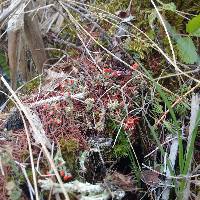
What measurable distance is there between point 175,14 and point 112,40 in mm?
297

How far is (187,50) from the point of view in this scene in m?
1.49

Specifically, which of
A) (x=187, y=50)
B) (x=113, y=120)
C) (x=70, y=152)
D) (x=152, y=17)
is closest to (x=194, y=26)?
(x=187, y=50)

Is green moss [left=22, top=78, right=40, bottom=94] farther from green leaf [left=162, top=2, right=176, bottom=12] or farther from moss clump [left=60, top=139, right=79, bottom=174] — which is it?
green leaf [left=162, top=2, right=176, bottom=12]

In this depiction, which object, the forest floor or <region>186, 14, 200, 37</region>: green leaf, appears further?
<region>186, 14, 200, 37</region>: green leaf

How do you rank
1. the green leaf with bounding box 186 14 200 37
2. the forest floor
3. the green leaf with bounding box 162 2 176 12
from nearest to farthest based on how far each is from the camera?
the forest floor, the green leaf with bounding box 186 14 200 37, the green leaf with bounding box 162 2 176 12

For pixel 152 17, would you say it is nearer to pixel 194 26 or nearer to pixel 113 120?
pixel 194 26

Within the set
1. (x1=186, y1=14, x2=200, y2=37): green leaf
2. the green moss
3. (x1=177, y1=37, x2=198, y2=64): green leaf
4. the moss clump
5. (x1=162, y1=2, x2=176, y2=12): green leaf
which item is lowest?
the moss clump

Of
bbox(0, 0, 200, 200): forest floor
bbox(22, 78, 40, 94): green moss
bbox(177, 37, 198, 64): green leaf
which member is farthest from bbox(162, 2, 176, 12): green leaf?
bbox(22, 78, 40, 94): green moss

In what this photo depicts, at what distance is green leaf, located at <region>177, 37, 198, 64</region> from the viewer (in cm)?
147

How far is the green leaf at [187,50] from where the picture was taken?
4.81 ft

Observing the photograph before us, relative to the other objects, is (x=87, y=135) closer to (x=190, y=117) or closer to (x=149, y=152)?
(x=149, y=152)

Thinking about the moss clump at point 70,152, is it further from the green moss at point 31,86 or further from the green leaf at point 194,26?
the green leaf at point 194,26

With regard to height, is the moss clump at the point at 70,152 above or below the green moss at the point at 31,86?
below

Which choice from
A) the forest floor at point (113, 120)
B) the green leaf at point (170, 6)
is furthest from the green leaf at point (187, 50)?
the green leaf at point (170, 6)
